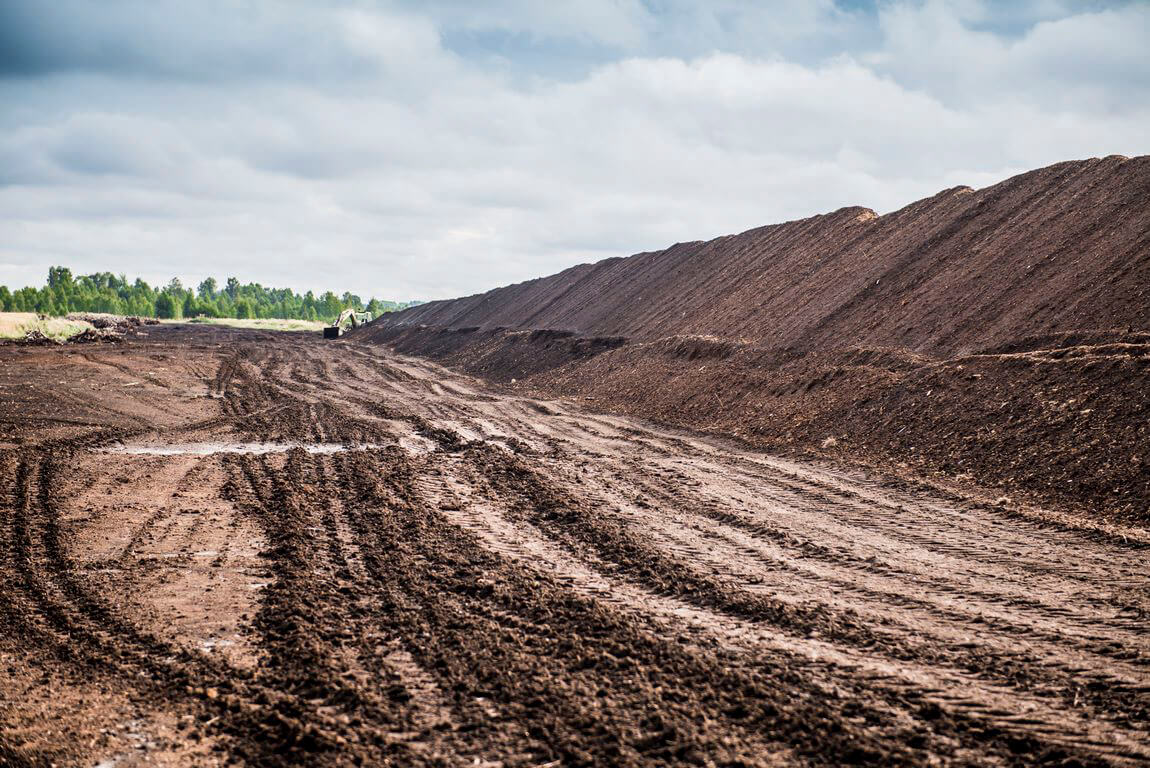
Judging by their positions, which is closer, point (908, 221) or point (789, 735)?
point (789, 735)

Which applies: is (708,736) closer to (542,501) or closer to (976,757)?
(976,757)

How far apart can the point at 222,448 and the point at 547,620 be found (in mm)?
9159

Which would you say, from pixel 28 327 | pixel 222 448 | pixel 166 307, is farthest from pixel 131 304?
pixel 222 448

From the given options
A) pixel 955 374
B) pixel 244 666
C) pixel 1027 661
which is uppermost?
pixel 955 374

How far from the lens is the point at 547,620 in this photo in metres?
5.34

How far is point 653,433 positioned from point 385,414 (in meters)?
5.93

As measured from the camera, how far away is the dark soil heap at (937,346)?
10391 mm

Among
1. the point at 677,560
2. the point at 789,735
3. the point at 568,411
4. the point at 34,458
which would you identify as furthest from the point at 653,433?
the point at 789,735

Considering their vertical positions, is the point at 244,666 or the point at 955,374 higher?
the point at 955,374

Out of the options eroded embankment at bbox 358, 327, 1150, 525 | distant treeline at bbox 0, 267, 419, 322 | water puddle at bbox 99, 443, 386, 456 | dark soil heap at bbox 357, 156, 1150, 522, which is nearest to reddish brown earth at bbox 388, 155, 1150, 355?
dark soil heap at bbox 357, 156, 1150, 522

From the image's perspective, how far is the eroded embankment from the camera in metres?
9.40

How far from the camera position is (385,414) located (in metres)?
16.7

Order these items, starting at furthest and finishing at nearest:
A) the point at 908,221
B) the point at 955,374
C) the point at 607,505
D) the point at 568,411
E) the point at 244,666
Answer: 1. the point at 908,221
2. the point at 568,411
3. the point at 955,374
4. the point at 607,505
5. the point at 244,666

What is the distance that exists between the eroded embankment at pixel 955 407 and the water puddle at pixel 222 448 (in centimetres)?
731
